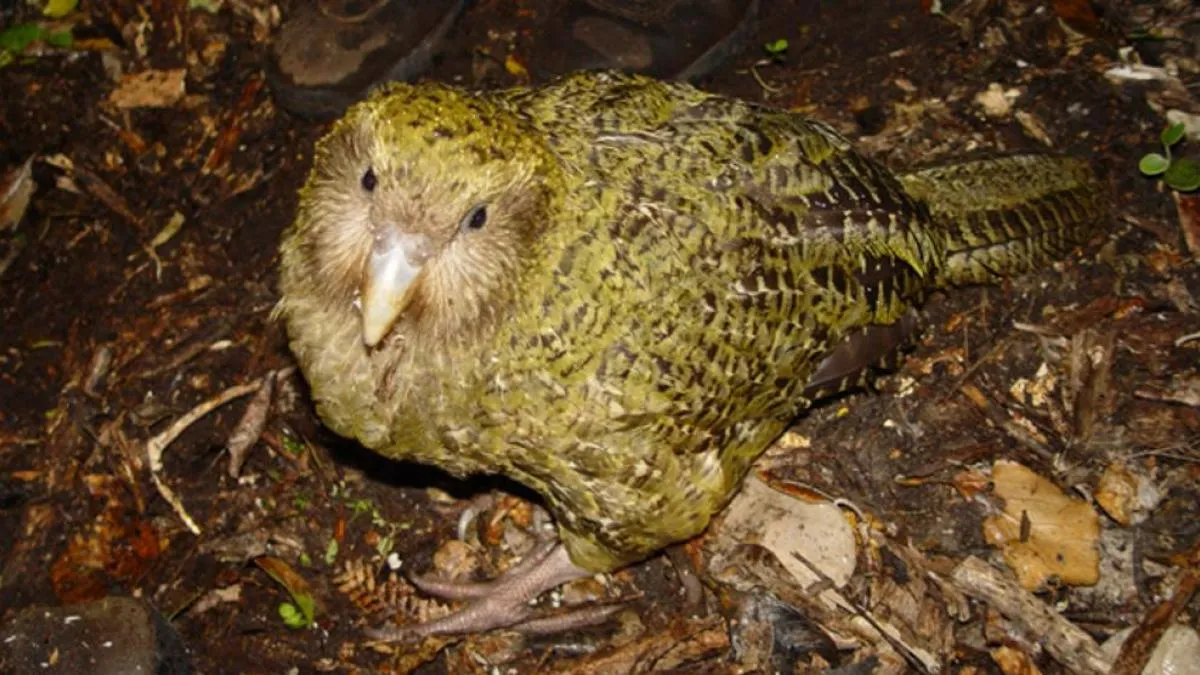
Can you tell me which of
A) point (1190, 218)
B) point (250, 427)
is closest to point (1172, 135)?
point (1190, 218)

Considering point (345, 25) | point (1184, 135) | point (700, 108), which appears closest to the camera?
point (700, 108)

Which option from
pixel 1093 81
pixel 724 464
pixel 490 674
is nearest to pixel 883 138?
pixel 1093 81

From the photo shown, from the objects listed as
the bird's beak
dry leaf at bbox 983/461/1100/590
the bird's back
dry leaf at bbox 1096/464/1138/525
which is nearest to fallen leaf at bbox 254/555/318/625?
the bird's back

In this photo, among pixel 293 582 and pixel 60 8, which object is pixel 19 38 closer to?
pixel 60 8

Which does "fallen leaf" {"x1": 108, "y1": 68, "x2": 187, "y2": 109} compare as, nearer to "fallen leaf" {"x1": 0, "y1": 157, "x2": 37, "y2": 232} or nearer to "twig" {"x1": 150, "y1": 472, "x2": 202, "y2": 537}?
"fallen leaf" {"x1": 0, "y1": 157, "x2": 37, "y2": 232}

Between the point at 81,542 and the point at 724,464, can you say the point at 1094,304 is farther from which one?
the point at 81,542
